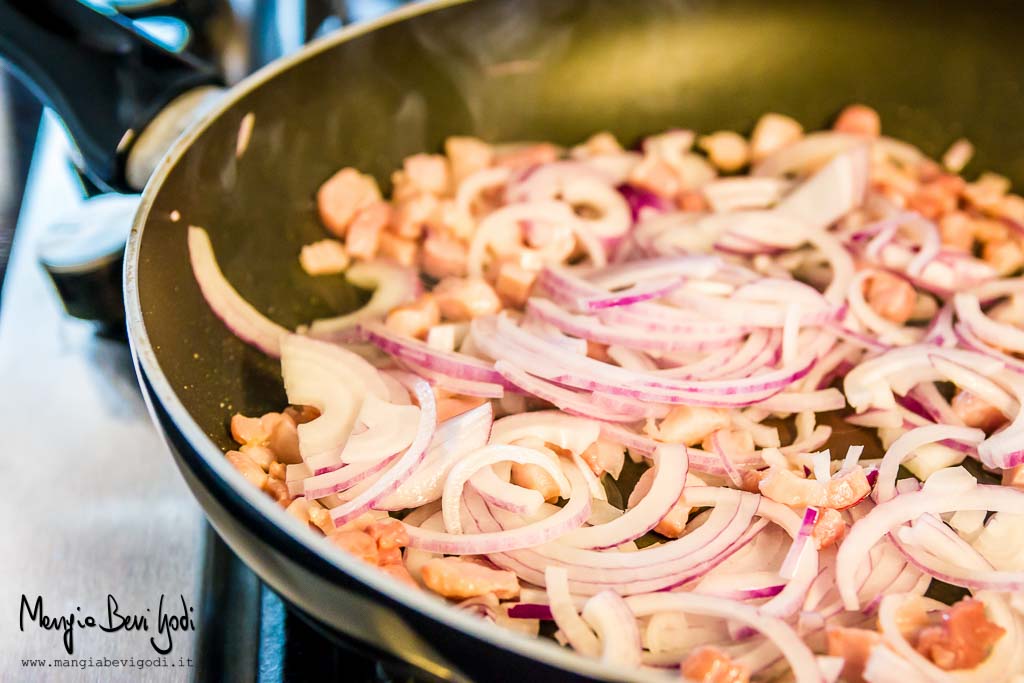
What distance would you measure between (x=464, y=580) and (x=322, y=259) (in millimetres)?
706

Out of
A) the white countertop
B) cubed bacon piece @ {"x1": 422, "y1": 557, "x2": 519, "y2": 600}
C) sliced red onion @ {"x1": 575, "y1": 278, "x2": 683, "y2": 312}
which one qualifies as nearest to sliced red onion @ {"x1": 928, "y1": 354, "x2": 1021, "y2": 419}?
sliced red onion @ {"x1": 575, "y1": 278, "x2": 683, "y2": 312}

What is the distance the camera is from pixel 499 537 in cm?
113

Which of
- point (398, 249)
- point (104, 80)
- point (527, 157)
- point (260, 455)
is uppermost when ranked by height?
point (104, 80)

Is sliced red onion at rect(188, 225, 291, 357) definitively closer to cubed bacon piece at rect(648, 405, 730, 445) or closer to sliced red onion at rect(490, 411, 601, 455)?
sliced red onion at rect(490, 411, 601, 455)

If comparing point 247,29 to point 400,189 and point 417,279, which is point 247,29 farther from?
point 417,279

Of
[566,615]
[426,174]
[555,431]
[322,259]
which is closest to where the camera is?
[566,615]

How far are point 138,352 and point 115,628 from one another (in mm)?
421

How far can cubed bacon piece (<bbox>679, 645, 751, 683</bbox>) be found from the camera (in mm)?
950

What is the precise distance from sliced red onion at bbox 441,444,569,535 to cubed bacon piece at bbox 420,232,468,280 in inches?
18.6

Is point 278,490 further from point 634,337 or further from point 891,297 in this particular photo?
point 891,297

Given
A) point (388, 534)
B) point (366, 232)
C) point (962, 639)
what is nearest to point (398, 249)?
point (366, 232)

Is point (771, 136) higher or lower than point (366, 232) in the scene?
higher

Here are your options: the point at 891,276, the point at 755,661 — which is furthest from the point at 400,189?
the point at 755,661

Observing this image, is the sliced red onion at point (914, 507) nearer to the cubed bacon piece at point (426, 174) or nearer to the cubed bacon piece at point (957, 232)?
the cubed bacon piece at point (957, 232)
